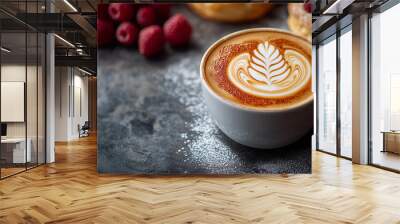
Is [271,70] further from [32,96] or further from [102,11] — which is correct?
[32,96]

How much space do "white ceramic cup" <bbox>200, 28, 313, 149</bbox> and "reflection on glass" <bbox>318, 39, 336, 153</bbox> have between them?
10.9ft

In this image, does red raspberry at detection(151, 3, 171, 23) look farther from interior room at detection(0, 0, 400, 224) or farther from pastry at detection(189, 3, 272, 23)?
pastry at detection(189, 3, 272, 23)

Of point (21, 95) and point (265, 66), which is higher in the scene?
point (265, 66)

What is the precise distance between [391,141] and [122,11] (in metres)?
4.43

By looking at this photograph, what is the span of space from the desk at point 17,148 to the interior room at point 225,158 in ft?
0.05

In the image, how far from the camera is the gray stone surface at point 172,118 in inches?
199

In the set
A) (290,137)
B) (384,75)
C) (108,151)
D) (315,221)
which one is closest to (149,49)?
(108,151)

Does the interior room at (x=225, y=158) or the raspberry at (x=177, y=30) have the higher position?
the raspberry at (x=177, y=30)

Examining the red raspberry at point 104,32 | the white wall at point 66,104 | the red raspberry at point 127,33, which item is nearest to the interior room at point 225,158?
the red raspberry at point 127,33

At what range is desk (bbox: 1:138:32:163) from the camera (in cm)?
518

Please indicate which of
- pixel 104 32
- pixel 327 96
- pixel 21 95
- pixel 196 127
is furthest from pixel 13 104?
pixel 327 96

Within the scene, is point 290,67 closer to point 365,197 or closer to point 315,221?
point 365,197

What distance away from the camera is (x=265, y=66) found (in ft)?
16.7

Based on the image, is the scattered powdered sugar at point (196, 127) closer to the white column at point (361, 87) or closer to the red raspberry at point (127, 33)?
the red raspberry at point (127, 33)
